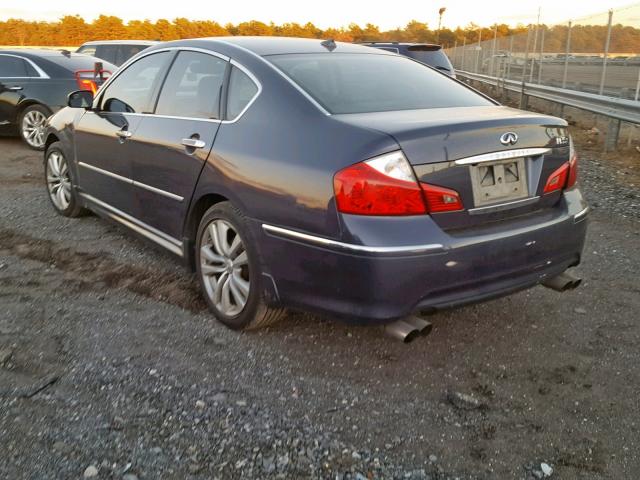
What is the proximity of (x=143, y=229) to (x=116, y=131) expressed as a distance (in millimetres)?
769

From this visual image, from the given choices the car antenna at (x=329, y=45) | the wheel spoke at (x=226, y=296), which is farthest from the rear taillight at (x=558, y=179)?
the wheel spoke at (x=226, y=296)

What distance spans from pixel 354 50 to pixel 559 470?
2.86 metres

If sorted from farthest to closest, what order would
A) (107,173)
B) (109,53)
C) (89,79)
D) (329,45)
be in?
(109,53) → (89,79) → (107,173) → (329,45)

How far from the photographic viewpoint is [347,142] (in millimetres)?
2877

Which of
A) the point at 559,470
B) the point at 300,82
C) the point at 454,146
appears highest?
the point at 300,82

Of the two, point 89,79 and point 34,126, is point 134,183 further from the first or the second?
point 34,126

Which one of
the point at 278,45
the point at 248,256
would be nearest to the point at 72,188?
the point at 278,45

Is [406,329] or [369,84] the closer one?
[406,329]

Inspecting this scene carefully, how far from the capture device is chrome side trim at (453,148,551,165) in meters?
2.92

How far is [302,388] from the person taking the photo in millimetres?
3057

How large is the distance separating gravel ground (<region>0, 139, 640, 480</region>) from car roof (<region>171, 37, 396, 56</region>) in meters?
1.60

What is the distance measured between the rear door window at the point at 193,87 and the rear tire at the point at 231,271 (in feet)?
2.14

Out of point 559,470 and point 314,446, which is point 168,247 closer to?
point 314,446

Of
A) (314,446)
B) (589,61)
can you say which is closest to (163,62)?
(314,446)
